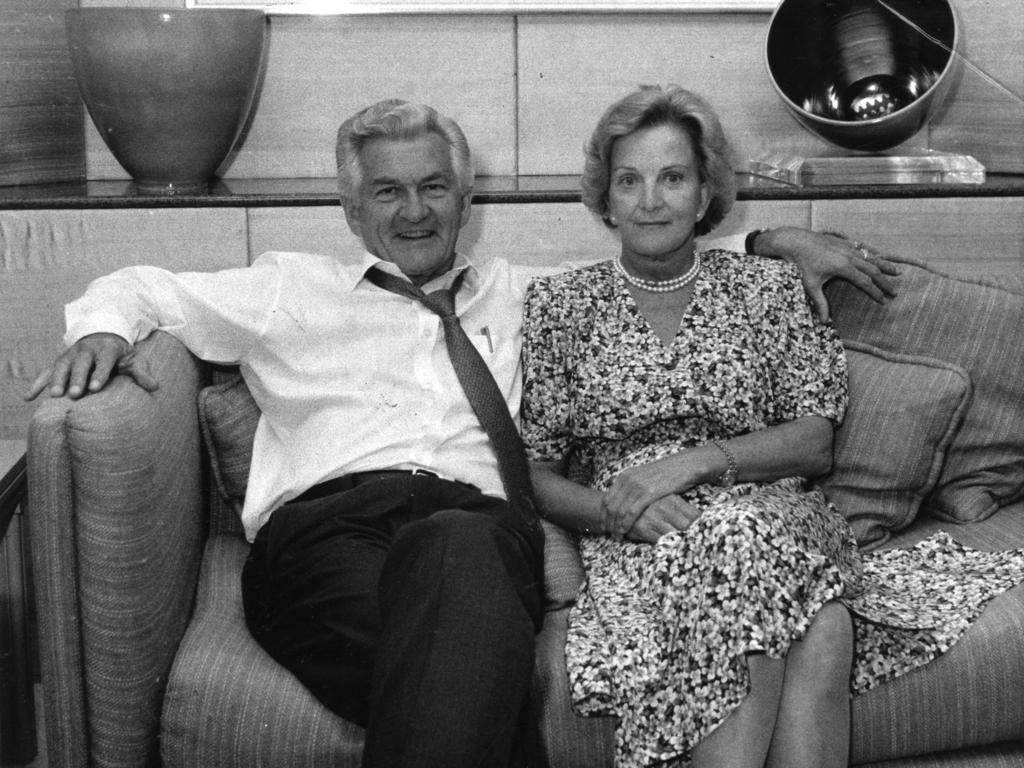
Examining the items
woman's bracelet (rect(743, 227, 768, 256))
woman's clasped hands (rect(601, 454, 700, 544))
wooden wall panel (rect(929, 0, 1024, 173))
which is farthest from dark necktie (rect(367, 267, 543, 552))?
wooden wall panel (rect(929, 0, 1024, 173))

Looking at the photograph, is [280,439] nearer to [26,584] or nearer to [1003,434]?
[26,584]

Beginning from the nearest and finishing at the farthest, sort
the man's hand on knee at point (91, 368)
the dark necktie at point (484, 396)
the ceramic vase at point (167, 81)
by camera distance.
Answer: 1. the man's hand on knee at point (91, 368)
2. the dark necktie at point (484, 396)
3. the ceramic vase at point (167, 81)

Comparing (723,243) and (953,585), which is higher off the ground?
(723,243)

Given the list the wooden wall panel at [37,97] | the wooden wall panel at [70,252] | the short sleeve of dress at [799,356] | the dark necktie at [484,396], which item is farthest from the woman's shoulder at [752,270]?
the wooden wall panel at [37,97]

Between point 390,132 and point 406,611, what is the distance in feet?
2.78

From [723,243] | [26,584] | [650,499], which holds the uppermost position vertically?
[723,243]

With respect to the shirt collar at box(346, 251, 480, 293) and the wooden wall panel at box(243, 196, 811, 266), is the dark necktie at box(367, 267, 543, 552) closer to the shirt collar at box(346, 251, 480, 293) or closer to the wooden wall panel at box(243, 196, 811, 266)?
the shirt collar at box(346, 251, 480, 293)

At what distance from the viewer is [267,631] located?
5.78 feet

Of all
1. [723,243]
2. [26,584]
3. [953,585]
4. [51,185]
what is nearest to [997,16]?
[723,243]

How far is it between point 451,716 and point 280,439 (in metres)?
0.71

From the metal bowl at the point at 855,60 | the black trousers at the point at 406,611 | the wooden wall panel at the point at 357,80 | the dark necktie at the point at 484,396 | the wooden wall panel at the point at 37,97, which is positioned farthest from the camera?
the wooden wall panel at the point at 357,80

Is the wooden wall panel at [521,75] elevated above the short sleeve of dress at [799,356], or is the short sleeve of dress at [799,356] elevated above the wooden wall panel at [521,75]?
the wooden wall panel at [521,75]

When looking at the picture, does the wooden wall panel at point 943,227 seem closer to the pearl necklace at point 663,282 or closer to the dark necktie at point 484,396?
the pearl necklace at point 663,282

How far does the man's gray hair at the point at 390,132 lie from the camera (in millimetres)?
2072
